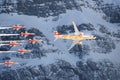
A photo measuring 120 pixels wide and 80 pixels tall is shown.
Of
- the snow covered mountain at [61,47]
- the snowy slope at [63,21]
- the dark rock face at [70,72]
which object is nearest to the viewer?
the dark rock face at [70,72]

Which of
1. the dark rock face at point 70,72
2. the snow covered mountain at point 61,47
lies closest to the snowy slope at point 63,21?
the snow covered mountain at point 61,47

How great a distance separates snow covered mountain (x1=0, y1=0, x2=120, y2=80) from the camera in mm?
178000

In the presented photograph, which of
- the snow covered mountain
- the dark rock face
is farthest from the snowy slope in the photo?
the dark rock face

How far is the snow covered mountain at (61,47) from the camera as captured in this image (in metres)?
178

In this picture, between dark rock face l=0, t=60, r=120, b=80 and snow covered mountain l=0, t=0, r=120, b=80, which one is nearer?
dark rock face l=0, t=60, r=120, b=80

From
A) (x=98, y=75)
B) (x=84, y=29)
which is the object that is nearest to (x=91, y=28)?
(x=84, y=29)

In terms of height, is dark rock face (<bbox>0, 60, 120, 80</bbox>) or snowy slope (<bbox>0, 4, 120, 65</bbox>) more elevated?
snowy slope (<bbox>0, 4, 120, 65</bbox>)

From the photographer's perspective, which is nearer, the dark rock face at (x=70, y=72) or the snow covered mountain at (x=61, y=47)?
the dark rock face at (x=70, y=72)

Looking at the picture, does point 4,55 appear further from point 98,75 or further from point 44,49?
point 98,75

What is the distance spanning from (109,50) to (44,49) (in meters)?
22.5

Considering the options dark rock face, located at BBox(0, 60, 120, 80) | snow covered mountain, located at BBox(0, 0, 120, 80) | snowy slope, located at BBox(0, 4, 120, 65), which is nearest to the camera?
dark rock face, located at BBox(0, 60, 120, 80)

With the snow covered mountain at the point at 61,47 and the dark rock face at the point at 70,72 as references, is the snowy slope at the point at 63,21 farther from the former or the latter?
the dark rock face at the point at 70,72

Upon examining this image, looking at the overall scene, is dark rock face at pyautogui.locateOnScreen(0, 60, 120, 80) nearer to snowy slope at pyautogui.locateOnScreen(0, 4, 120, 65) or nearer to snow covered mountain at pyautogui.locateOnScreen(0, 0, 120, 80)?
snow covered mountain at pyautogui.locateOnScreen(0, 0, 120, 80)

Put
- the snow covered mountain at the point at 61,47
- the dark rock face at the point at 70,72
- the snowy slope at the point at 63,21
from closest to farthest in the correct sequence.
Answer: the dark rock face at the point at 70,72
the snow covered mountain at the point at 61,47
the snowy slope at the point at 63,21
